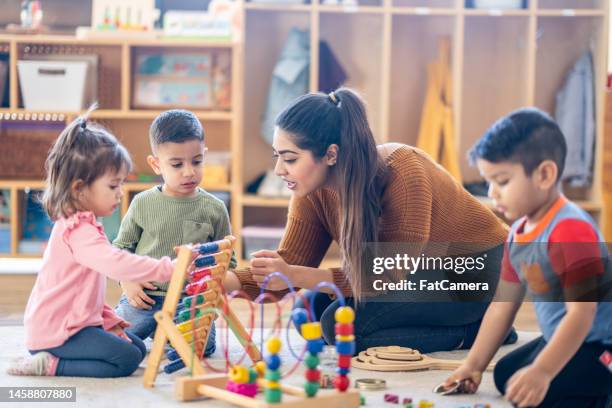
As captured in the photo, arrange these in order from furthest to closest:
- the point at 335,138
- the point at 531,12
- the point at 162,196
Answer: the point at 531,12 < the point at 162,196 < the point at 335,138

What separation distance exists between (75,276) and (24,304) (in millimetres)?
1231

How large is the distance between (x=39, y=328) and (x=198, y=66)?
221cm

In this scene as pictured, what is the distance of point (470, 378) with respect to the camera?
1.84 metres

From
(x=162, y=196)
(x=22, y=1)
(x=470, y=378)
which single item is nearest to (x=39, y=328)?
(x=162, y=196)

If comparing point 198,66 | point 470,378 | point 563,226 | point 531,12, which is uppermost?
point 531,12

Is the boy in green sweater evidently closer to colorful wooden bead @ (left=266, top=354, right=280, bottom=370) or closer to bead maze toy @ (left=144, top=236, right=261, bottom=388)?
bead maze toy @ (left=144, top=236, right=261, bottom=388)

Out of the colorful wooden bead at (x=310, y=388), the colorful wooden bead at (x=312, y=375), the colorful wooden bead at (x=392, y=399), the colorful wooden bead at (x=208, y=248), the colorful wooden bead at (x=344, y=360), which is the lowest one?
the colorful wooden bead at (x=392, y=399)

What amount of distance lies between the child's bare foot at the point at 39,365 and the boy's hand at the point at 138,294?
33 cm

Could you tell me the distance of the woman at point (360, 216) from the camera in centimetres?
206

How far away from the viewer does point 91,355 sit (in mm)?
1962

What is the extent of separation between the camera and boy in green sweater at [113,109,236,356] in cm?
224

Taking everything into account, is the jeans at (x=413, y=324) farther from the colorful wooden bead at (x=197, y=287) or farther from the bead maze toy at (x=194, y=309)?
the colorful wooden bead at (x=197, y=287)

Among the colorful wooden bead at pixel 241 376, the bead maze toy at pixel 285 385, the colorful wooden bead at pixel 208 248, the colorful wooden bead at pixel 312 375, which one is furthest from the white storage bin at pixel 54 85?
the colorful wooden bead at pixel 312 375

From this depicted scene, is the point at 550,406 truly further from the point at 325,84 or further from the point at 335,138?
the point at 325,84
